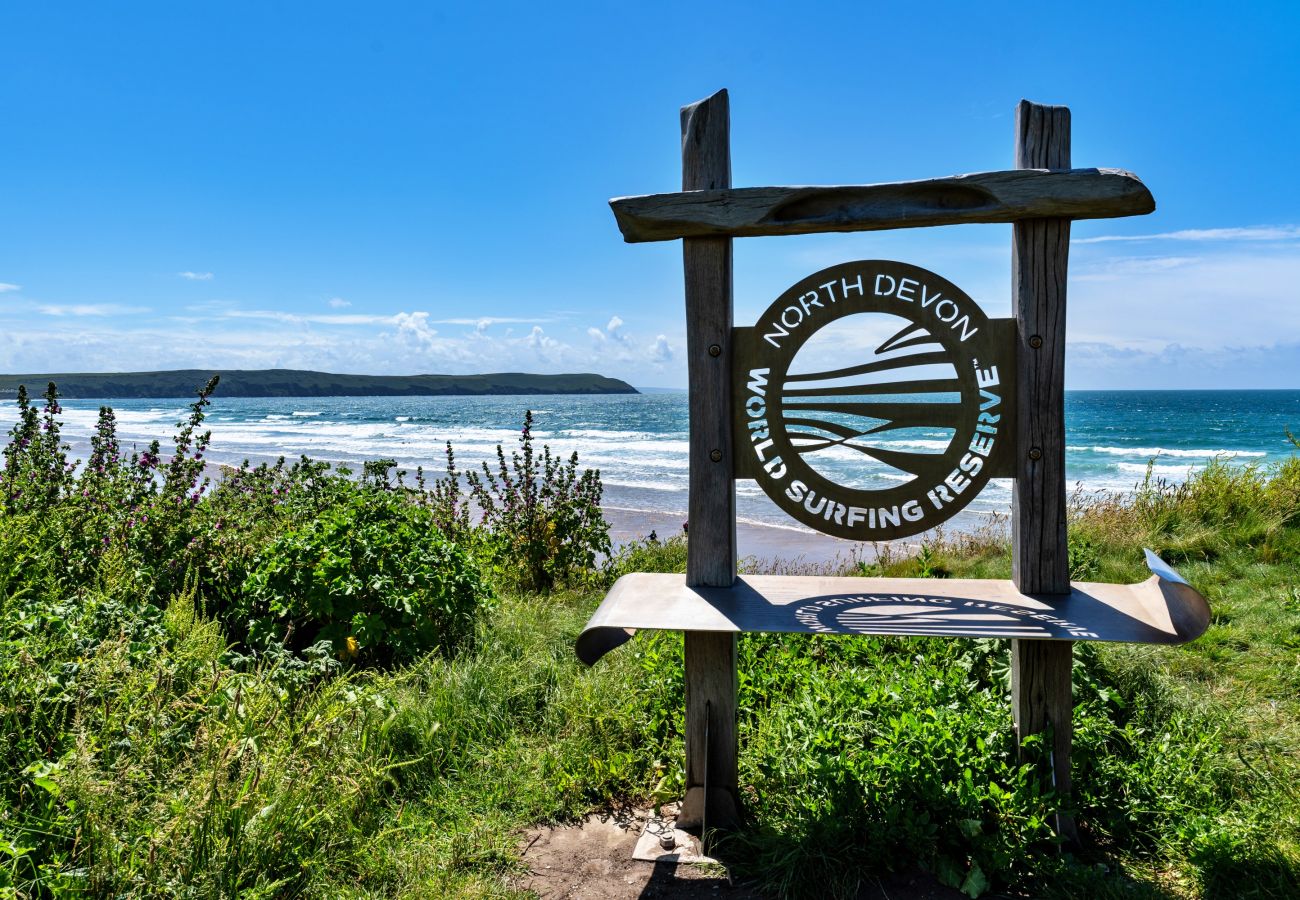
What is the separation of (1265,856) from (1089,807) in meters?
0.56

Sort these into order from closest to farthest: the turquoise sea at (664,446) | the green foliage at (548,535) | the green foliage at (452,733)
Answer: the green foliage at (452,733) → the green foliage at (548,535) → the turquoise sea at (664,446)

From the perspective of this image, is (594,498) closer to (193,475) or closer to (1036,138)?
(193,475)

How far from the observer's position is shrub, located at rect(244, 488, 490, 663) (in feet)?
14.6

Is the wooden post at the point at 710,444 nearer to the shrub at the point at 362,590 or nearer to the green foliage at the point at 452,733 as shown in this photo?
the green foliage at the point at 452,733

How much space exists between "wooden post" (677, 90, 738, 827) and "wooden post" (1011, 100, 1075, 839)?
3.75 feet

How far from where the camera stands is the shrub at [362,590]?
14.6 ft

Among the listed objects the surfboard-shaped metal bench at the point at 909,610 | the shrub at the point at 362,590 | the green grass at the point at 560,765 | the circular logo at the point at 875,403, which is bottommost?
the green grass at the point at 560,765

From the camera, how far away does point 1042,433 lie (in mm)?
3139

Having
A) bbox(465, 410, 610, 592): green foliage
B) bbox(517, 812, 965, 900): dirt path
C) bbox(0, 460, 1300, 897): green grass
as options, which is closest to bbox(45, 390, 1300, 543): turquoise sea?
bbox(465, 410, 610, 592): green foliage

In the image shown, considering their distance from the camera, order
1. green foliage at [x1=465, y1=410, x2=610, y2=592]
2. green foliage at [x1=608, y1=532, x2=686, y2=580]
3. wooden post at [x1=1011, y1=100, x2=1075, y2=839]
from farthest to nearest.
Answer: green foliage at [x1=608, y1=532, x2=686, y2=580] → green foliage at [x1=465, y1=410, x2=610, y2=592] → wooden post at [x1=1011, y1=100, x2=1075, y2=839]

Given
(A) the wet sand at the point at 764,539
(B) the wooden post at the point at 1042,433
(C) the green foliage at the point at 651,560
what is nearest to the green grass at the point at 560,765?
(B) the wooden post at the point at 1042,433

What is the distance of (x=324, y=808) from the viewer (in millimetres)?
2910

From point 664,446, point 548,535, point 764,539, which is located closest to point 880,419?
point 548,535

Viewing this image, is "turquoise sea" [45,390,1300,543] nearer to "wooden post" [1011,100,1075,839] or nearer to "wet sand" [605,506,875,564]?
"wet sand" [605,506,875,564]
